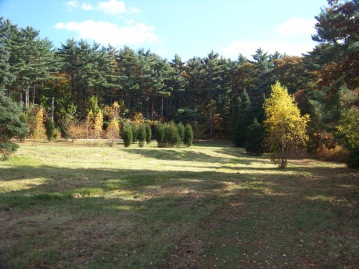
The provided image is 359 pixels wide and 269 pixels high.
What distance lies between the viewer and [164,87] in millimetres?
65625

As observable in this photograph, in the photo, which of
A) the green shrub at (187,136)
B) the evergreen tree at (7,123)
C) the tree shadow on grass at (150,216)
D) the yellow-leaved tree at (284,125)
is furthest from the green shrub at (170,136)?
the tree shadow on grass at (150,216)

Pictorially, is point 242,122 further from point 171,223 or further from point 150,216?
point 171,223

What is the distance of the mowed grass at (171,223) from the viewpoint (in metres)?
5.46

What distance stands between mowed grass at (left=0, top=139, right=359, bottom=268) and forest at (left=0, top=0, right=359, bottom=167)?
20.5 m

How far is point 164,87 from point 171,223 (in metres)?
59.1

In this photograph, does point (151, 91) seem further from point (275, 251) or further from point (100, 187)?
point (275, 251)

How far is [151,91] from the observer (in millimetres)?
65125

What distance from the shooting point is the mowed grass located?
5.46 metres

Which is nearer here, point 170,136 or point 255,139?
point 255,139

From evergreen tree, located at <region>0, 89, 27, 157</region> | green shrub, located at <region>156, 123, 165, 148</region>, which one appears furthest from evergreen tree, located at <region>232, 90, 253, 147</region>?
evergreen tree, located at <region>0, 89, 27, 157</region>

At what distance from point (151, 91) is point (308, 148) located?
36300mm

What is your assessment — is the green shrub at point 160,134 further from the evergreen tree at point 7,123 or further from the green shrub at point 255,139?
the evergreen tree at point 7,123

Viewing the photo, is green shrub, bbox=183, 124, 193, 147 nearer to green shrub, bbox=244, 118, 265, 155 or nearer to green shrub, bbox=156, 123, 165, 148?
green shrub, bbox=156, 123, 165, 148

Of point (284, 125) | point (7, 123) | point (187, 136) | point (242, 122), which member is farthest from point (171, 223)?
point (242, 122)
